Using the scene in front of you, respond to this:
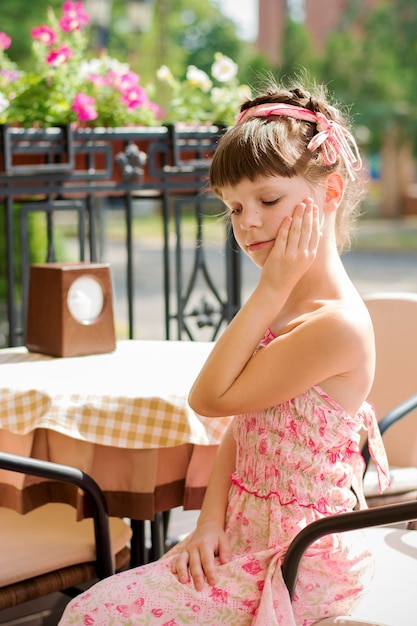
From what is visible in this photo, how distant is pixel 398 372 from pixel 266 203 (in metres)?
1.27

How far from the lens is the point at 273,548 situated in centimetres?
178

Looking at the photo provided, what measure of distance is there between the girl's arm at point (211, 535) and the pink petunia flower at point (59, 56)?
235 centimetres

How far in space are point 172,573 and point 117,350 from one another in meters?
1.05

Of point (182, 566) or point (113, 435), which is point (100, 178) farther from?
point (182, 566)

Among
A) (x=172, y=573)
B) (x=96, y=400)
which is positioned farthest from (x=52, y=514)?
(x=172, y=573)

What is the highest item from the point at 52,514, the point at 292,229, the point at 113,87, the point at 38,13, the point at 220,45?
the point at 220,45

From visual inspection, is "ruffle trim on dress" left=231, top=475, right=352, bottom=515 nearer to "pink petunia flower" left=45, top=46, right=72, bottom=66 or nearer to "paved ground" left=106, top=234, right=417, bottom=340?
"pink petunia flower" left=45, top=46, right=72, bottom=66

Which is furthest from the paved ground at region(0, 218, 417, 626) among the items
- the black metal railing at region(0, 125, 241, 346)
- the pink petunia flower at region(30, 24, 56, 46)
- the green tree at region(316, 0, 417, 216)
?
the green tree at region(316, 0, 417, 216)

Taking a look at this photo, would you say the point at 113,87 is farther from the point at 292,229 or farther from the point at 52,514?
the point at 292,229

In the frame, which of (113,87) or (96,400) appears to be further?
(113,87)

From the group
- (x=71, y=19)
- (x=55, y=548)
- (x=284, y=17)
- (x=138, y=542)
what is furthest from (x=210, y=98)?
(x=284, y=17)

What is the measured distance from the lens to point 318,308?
6.07 feet

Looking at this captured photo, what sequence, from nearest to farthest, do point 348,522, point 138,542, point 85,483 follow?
1. point 348,522
2. point 85,483
3. point 138,542

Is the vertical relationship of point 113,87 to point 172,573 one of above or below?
above
